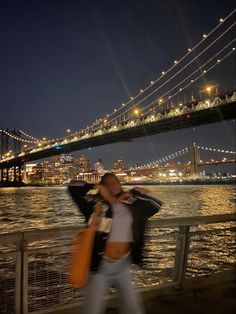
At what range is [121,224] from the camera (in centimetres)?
266

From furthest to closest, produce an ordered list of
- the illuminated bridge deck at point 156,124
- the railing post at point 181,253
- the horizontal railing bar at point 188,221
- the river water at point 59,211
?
the illuminated bridge deck at point 156,124 → the river water at point 59,211 → the railing post at point 181,253 → the horizontal railing bar at point 188,221

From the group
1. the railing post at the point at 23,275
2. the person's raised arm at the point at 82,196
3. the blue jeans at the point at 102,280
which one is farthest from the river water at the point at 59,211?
the blue jeans at the point at 102,280

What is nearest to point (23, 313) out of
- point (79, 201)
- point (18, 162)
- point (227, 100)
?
point (79, 201)

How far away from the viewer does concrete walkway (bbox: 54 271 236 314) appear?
3.68 meters

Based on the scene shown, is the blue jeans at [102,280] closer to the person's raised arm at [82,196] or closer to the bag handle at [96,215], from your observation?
the bag handle at [96,215]

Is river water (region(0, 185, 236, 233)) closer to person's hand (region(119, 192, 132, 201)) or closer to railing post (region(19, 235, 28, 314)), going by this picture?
railing post (region(19, 235, 28, 314))

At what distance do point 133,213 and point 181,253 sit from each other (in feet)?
6.06

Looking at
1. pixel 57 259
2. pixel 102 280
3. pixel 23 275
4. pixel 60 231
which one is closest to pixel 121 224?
pixel 102 280

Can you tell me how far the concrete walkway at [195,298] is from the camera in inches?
145

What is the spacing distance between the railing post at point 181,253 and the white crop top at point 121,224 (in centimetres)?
176

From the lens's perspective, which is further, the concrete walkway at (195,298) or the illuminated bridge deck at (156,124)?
the illuminated bridge deck at (156,124)

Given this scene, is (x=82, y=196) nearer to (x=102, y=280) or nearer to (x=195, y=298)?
(x=102, y=280)

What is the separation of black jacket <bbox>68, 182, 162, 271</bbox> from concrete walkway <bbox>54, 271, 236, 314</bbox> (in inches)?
44.5

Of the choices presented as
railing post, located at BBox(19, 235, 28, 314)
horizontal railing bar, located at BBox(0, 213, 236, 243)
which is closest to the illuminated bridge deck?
horizontal railing bar, located at BBox(0, 213, 236, 243)
